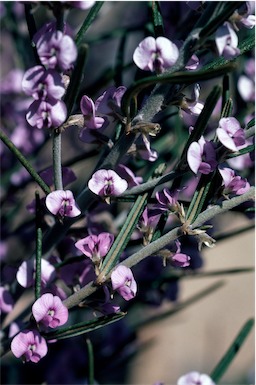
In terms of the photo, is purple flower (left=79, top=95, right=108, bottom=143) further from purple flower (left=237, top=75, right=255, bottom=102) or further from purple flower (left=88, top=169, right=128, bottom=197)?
purple flower (left=237, top=75, right=255, bottom=102)

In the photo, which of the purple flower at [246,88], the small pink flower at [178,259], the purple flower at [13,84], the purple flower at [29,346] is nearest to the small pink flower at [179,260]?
the small pink flower at [178,259]

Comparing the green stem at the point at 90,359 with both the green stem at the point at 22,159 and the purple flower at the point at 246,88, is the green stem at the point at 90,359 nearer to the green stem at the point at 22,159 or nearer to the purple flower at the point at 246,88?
the green stem at the point at 22,159

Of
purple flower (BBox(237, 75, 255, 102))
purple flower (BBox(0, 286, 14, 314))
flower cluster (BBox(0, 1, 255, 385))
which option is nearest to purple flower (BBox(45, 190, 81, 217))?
flower cluster (BBox(0, 1, 255, 385))

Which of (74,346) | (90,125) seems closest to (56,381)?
(74,346)

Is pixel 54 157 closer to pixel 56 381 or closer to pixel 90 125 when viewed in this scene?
pixel 90 125

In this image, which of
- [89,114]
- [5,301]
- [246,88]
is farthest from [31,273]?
[246,88]

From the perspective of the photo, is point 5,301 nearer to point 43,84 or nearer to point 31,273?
point 31,273
